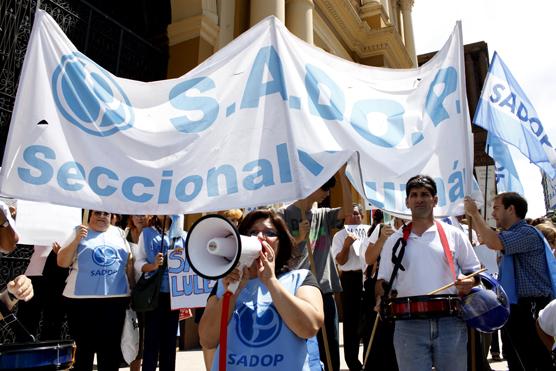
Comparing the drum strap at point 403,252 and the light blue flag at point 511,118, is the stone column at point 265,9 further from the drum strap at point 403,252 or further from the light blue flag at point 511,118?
the drum strap at point 403,252

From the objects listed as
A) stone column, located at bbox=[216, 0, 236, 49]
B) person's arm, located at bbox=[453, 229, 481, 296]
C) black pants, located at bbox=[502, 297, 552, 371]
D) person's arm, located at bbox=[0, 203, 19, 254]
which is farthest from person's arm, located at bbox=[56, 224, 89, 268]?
stone column, located at bbox=[216, 0, 236, 49]

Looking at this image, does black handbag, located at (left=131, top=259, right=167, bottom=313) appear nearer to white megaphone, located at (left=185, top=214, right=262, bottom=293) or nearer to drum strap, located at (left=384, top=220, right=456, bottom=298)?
drum strap, located at (left=384, top=220, right=456, bottom=298)

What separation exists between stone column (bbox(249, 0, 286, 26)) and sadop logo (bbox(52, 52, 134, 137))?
695 cm

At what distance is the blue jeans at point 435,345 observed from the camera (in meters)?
3.07

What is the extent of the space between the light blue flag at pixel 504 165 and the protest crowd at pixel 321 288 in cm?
79

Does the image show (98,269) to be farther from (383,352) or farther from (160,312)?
(383,352)

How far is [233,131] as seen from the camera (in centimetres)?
328

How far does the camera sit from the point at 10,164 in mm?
2895

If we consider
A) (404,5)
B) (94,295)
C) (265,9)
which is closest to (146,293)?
(94,295)

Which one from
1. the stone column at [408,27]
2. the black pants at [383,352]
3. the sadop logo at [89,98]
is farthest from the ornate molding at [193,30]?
the stone column at [408,27]

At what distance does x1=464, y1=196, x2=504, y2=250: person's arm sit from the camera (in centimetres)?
332

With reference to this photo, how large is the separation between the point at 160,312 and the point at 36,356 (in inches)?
92.3

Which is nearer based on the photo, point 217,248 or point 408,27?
point 217,248

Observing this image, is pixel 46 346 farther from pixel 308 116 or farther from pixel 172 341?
pixel 172 341
